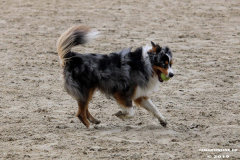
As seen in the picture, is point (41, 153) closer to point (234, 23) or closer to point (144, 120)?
point (144, 120)

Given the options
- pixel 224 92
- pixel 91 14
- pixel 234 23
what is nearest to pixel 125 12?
pixel 91 14

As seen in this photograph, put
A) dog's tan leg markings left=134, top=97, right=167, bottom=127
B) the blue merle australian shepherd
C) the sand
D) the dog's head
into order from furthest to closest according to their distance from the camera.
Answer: dog's tan leg markings left=134, top=97, right=167, bottom=127 → the dog's head → the blue merle australian shepherd → the sand

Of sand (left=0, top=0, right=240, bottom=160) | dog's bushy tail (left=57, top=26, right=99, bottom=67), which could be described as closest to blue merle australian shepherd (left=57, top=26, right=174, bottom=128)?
dog's bushy tail (left=57, top=26, right=99, bottom=67)

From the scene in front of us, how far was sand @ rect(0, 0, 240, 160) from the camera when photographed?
5430 millimetres

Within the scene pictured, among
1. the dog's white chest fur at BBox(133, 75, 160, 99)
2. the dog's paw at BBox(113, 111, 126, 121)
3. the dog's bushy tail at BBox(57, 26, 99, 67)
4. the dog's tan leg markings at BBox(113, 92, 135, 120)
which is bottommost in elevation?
the dog's paw at BBox(113, 111, 126, 121)

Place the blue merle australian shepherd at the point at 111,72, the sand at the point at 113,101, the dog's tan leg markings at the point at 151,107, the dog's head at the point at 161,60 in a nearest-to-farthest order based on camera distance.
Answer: the sand at the point at 113,101
the blue merle australian shepherd at the point at 111,72
the dog's head at the point at 161,60
the dog's tan leg markings at the point at 151,107

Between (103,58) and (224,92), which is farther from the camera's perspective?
(224,92)

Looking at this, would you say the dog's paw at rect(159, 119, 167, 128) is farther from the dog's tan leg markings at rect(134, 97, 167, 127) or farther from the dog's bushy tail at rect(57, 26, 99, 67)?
the dog's bushy tail at rect(57, 26, 99, 67)

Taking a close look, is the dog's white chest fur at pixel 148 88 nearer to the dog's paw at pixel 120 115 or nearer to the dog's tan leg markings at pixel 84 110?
the dog's paw at pixel 120 115

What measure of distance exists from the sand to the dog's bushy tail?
1.04 meters

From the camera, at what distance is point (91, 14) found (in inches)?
516

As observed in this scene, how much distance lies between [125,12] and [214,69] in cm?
501

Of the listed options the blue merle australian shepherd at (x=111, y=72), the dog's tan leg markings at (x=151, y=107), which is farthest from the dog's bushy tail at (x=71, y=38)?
the dog's tan leg markings at (x=151, y=107)

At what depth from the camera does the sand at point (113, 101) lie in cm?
543
